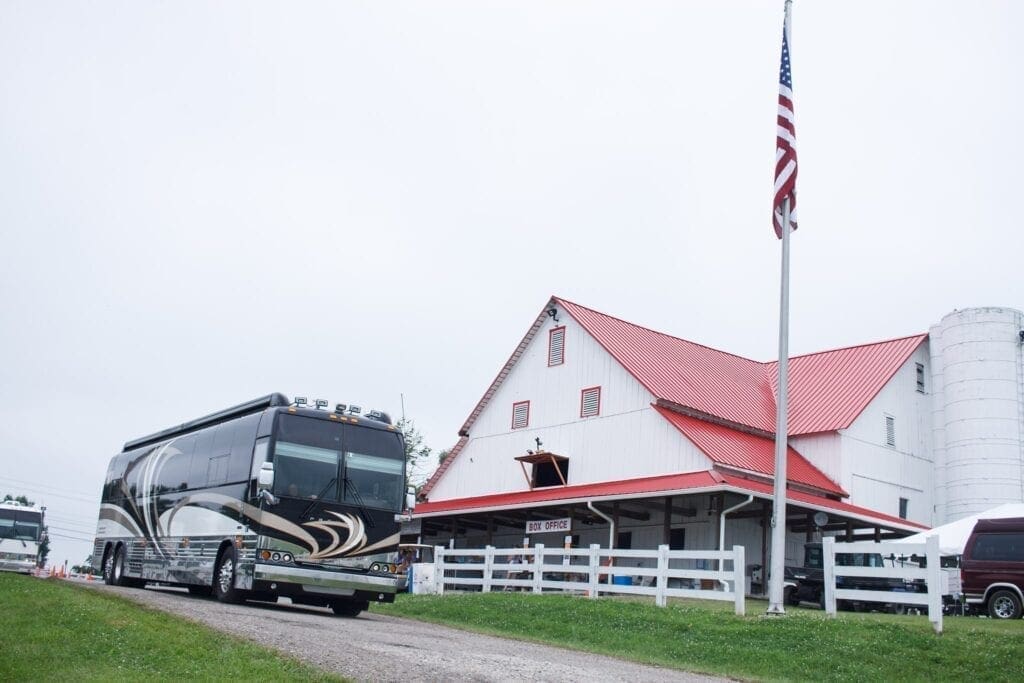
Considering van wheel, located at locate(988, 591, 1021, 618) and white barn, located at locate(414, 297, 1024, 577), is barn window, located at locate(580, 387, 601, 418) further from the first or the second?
van wheel, located at locate(988, 591, 1021, 618)

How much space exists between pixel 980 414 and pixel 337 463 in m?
25.8

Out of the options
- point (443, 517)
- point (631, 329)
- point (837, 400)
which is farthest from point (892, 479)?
point (443, 517)

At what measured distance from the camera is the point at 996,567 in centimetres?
2214

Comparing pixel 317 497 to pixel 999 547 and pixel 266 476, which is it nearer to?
pixel 266 476

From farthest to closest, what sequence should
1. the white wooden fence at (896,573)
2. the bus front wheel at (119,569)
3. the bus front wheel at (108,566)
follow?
the bus front wheel at (108,566) < the bus front wheel at (119,569) < the white wooden fence at (896,573)

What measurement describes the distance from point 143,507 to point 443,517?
1505cm

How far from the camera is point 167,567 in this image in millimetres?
23312

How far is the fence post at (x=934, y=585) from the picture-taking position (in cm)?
1609

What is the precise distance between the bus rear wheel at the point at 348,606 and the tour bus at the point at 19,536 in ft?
65.9

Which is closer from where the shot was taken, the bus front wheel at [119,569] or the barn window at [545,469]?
the bus front wheel at [119,569]

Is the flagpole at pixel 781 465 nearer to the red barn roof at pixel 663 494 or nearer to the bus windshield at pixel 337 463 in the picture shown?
the bus windshield at pixel 337 463

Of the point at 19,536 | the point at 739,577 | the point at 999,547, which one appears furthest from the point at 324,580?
the point at 19,536

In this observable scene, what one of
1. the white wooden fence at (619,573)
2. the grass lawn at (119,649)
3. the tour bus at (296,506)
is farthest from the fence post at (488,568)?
the grass lawn at (119,649)

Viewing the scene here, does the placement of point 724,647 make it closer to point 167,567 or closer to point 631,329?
point 167,567
